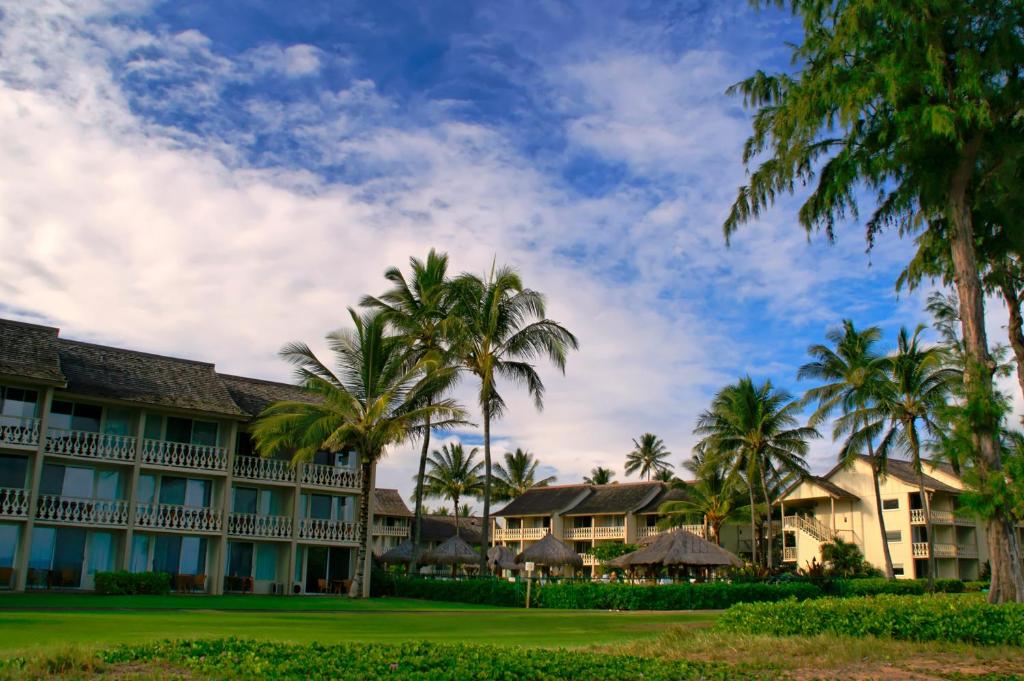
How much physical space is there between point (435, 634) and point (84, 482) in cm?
1900

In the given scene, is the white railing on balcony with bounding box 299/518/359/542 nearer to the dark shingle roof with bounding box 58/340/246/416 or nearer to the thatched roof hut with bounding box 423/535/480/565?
the thatched roof hut with bounding box 423/535/480/565

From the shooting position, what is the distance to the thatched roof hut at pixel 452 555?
35594 mm

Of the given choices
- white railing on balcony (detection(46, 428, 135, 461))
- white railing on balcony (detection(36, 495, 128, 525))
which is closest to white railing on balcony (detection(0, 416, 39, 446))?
white railing on balcony (detection(46, 428, 135, 461))

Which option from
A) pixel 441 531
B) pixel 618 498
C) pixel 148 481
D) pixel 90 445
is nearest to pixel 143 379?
pixel 90 445

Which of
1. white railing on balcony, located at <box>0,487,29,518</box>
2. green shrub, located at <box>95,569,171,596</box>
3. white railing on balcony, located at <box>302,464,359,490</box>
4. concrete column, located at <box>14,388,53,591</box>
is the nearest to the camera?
concrete column, located at <box>14,388,53,591</box>

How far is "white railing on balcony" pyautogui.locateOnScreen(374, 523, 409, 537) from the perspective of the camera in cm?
6675

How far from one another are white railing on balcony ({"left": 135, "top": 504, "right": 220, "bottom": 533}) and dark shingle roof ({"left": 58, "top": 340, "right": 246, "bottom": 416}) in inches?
137

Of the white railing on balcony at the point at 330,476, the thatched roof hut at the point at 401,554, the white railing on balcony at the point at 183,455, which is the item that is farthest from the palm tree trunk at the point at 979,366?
the thatched roof hut at the point at 401,554

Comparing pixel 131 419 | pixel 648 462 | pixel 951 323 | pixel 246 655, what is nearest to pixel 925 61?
pixel 951 323

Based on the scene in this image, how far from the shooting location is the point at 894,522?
50281mm

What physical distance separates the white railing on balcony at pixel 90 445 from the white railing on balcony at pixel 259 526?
4.26 m

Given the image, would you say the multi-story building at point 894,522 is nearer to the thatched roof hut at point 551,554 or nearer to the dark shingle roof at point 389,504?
the thatched roof hut at point 551,554

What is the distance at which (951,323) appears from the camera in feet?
83.1

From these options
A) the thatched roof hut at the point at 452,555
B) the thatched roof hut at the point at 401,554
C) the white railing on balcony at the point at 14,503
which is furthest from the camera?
the thatched roof hut at the point at 401,554
